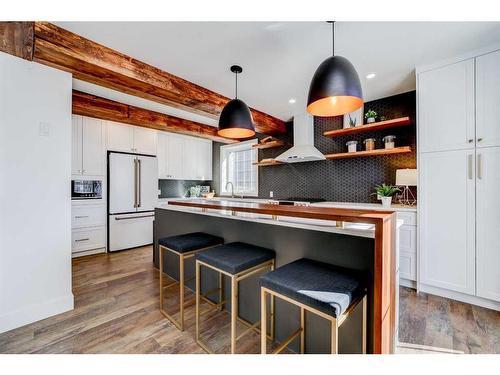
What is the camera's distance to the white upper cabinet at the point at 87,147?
142 inches

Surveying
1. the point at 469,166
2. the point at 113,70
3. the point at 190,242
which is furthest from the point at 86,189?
the point at 469,166

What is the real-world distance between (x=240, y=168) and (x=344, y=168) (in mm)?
2591

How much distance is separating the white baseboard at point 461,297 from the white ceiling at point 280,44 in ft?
8.10

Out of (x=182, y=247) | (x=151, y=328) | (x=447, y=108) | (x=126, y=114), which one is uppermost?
(x=126, y=114)

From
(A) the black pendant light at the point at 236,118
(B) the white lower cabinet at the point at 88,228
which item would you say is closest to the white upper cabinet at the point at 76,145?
(B) the white lower cabinet at the point at 88,228

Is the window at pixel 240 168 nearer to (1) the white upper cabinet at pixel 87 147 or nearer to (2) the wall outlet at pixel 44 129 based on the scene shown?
(1) the white upper cabinet at pixel 87 147

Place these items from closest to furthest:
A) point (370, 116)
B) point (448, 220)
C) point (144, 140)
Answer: point (448, 220) < point (370, 116) < point (144, 140)

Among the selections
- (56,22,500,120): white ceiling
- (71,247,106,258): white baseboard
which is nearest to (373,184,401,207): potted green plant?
(56,22,500,120): white ceiling

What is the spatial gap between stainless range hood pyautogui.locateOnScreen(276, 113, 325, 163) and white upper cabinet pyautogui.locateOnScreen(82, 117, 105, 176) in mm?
3088

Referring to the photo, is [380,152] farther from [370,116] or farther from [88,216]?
[88,216]

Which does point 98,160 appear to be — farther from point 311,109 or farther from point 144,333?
point 311,109

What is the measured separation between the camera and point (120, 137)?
161 inches

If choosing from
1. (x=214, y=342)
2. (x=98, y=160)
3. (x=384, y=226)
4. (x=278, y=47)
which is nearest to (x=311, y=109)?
(x=278, y=47)

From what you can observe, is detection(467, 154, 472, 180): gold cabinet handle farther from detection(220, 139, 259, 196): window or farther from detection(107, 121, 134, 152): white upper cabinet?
detection(107, 121, 134, 152): white upper cabinet
